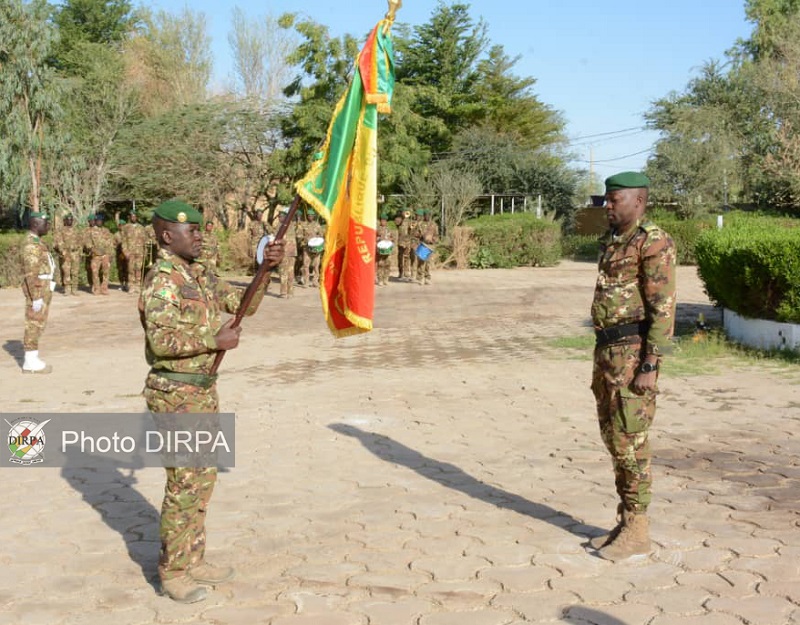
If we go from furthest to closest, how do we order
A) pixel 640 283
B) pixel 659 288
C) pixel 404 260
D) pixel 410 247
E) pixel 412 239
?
A: pixel 404 260 < pixel 410 247 < pixel 412 239 < pixel 640 283 < pixel 659 288

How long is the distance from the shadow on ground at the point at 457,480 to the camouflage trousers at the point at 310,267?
586 inches

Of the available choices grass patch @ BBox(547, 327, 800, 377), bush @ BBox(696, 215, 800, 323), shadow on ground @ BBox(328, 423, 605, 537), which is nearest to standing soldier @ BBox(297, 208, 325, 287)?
grass patch @ BBox(547, 327, 800, 377)

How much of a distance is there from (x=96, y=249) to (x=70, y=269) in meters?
0.84

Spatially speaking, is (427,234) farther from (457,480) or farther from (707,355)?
(457,480)

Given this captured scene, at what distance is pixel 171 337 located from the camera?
13.4ft

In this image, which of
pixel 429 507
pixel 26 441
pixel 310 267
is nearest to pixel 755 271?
pixel 429 507

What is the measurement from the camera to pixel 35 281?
10.8 metres

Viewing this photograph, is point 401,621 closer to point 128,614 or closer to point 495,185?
point 128,614

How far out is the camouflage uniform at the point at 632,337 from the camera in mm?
4527

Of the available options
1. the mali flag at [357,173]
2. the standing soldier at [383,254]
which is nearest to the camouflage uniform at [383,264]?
the standing soldier at [383,254]

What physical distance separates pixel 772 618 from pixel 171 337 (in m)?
2.98

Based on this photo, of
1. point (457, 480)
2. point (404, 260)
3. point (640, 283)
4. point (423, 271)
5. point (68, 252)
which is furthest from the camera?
point (404, 260)

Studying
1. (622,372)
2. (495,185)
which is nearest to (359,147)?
(622,372)

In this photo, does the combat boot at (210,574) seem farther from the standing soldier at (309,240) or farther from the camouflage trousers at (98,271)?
the camouflage trousers at (98,271)
